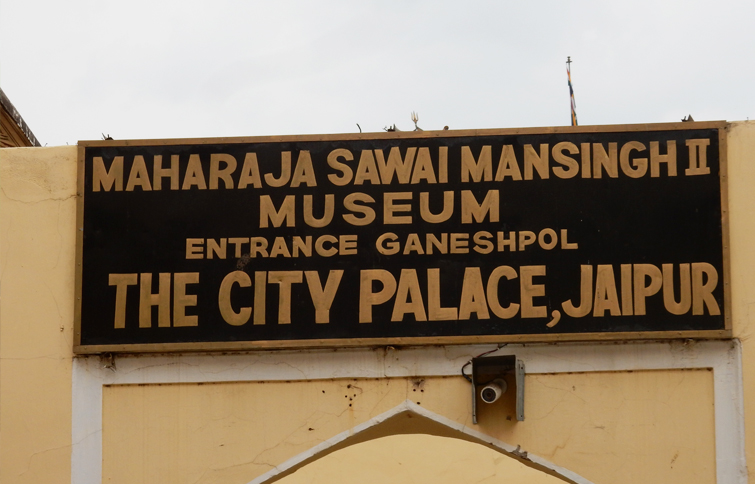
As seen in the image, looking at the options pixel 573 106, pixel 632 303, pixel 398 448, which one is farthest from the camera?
pixel 398 448

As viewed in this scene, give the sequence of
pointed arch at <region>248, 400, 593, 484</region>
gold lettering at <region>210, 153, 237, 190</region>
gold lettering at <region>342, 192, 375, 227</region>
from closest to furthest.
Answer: pointed arch at <region>248, 400, 593, 484</region>, gold lettering at <region>342, 192, 375, 227</region>, gold lettering at <region>210, 153, 237, 190</region>

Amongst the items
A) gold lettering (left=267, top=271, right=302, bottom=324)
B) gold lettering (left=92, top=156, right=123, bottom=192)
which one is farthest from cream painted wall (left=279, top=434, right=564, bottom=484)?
gold lettering (left=92, top=156, right=123, bottom=192)

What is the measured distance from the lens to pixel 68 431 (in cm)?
749

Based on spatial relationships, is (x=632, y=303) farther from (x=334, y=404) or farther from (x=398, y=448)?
(x=398, y=448)

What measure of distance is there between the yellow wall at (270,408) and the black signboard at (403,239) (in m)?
→ 0.22

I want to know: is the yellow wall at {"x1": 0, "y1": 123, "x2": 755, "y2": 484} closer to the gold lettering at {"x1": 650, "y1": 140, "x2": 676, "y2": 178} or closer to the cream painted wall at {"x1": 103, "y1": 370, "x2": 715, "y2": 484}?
the cream painted wall at {"x1": 103, "y1": 370, "x2": 715, "y2": 484}

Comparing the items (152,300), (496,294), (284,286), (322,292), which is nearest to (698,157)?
(496,294)

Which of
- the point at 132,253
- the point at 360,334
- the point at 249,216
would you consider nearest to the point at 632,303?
the point at 360,334

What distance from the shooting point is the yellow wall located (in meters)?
7.27

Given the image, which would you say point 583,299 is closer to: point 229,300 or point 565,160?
point 565,160

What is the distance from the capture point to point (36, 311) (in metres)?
7.63

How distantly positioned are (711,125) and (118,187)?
175 inches

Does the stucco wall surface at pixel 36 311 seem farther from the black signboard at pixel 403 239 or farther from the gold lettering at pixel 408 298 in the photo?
the gold lettering at pixel 408 298

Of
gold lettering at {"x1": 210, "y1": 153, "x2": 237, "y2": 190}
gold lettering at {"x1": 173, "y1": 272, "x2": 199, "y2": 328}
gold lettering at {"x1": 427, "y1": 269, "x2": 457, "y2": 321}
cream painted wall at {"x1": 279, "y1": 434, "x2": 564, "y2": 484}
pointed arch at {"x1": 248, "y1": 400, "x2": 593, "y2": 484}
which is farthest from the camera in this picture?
cream painted wall at {"x1": 279, "y1": 434, "x2": 564, "y2": 484}
